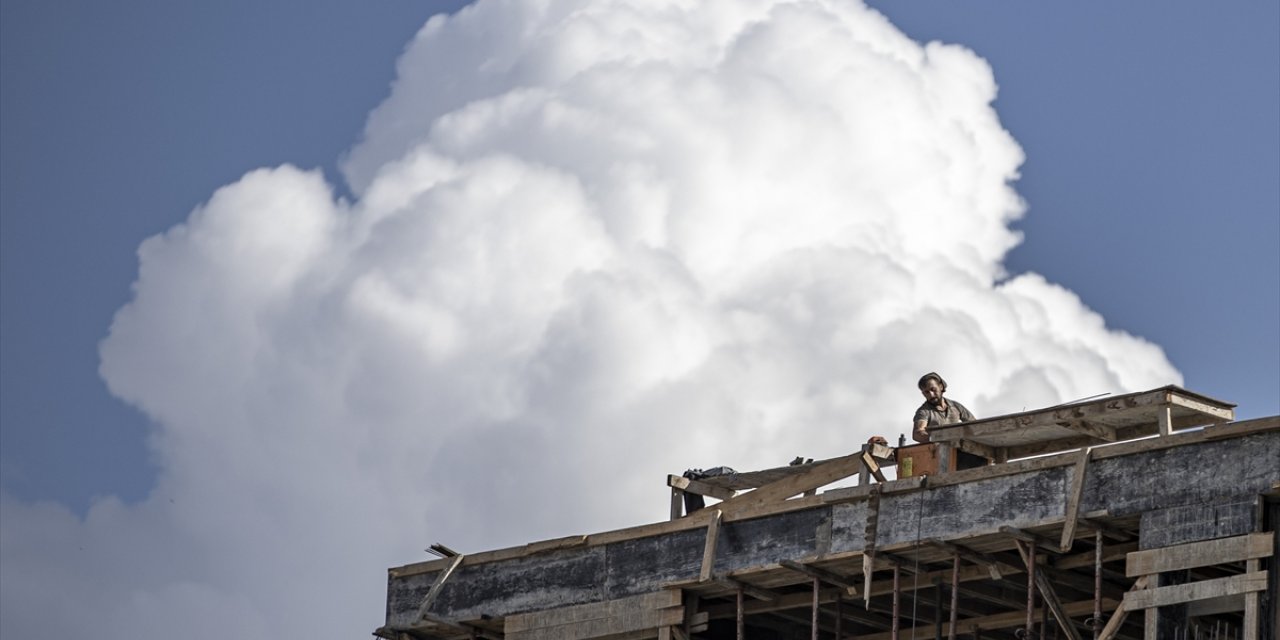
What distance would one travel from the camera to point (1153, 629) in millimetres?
33438

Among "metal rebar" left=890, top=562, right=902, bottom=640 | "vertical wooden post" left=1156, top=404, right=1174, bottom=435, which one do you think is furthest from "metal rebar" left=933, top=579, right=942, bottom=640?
"vertical wooden post" left=1156, top=404, right=1174, bottom=435

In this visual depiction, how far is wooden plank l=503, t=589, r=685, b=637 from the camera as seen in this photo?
39.5 metres

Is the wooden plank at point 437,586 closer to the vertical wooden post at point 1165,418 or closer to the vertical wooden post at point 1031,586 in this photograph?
the vertical wooden post at point 1031,586

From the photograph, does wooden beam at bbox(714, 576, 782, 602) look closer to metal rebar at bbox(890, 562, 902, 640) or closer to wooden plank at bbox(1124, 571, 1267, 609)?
metal rebar at bbox(890, 562, 902, 640)

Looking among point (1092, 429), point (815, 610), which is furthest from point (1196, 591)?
point (815, 610)

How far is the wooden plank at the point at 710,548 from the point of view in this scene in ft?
128

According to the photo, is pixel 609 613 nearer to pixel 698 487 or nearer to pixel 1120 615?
pixel 698 487

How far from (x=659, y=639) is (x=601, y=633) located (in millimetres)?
1141

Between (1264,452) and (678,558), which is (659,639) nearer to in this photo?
(678,558)

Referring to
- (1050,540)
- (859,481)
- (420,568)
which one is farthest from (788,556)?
(420,568)

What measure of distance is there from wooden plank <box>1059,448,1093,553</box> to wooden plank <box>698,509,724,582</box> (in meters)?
6.16

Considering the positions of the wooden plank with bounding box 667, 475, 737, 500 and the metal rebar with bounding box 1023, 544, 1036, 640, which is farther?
the wooden plank with bounding box 667, 475, 737, 500

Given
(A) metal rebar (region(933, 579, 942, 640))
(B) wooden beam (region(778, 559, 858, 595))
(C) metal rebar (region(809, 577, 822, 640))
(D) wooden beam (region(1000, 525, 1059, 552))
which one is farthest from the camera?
(B) wooden beam (region(778, 559, 858, 595))

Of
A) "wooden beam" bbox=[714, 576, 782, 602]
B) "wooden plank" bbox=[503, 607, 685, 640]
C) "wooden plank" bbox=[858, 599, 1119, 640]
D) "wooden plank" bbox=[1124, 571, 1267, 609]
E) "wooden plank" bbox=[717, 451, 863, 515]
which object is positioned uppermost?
"wooden plank" bbox=[717, 451, 863, 515]
